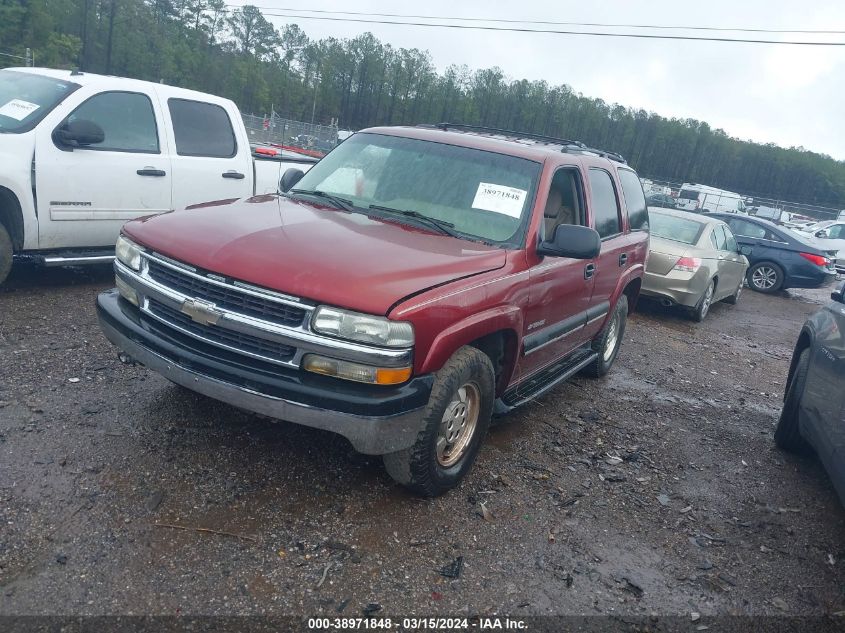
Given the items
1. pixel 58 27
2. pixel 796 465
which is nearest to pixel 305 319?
pixel 796 465

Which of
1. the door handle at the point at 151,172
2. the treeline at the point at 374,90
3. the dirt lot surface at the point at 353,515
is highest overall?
the treeline at the point at 374,90

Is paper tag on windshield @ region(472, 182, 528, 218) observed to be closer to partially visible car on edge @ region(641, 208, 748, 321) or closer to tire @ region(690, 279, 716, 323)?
partially visible car on edge @ region(641, 208, 748, 321)

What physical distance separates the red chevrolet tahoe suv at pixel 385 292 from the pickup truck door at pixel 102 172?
257 cm

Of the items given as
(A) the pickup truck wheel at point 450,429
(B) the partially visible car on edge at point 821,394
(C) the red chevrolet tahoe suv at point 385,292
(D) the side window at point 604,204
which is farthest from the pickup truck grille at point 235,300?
(B) the partially visible car on edge at point 821,394

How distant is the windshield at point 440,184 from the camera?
412cm

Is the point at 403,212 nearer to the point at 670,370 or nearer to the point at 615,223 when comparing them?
the point at 615,223

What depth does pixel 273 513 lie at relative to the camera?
3381mm

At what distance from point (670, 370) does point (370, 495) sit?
4.74 metres

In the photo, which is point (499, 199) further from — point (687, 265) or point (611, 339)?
point (687, 265)

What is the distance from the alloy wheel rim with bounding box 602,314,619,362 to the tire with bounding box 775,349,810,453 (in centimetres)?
152

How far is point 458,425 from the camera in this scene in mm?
3742

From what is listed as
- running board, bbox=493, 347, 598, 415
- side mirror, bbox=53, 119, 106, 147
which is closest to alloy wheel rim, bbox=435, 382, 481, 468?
running board, bbox=493, 347, 598, 415

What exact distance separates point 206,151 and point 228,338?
4.52 meters

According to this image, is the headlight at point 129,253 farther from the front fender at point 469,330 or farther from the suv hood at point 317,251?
the front fender at point 469,330
